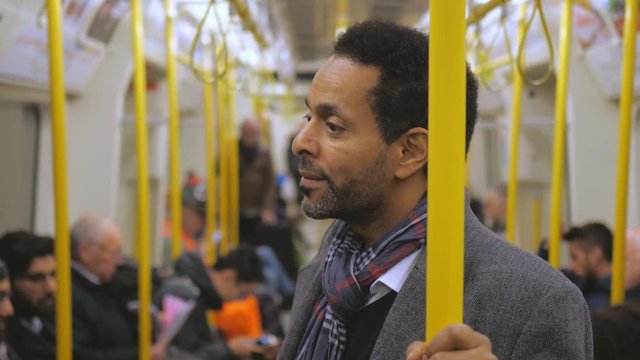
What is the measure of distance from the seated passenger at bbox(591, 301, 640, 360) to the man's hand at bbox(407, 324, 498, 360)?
1.14 metres

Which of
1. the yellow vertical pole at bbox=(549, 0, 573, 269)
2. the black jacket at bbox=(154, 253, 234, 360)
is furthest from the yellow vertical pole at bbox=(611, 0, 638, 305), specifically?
the black jacket at bbox=(154, 253, 234, 360)

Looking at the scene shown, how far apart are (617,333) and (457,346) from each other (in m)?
1.24

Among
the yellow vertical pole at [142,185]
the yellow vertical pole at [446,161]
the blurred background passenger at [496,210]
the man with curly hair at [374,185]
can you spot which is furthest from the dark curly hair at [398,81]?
the blurred background passenger at [496,210]

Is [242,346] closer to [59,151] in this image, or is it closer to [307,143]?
[59,151]

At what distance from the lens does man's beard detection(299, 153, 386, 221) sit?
4.61 ft

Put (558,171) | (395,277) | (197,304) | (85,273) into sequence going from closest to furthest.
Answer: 1. (395,277)
2. (558,171)
3. (85,273)
4. (197,304)

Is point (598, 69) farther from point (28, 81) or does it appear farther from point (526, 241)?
point (28, 81)

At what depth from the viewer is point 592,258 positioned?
3781mm

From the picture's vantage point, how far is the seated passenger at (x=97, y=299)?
11.3ft

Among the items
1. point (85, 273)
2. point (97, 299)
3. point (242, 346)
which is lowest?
point (242, 346)

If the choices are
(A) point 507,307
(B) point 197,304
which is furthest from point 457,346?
(B) point 197,304

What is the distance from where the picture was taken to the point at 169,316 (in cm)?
413

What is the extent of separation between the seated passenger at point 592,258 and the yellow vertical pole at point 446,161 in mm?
2920

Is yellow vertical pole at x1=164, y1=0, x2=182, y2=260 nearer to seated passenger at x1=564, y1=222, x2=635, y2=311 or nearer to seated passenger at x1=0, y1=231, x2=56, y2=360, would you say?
seated passenger at x1=0, y1=231, x2=56, y2=360
